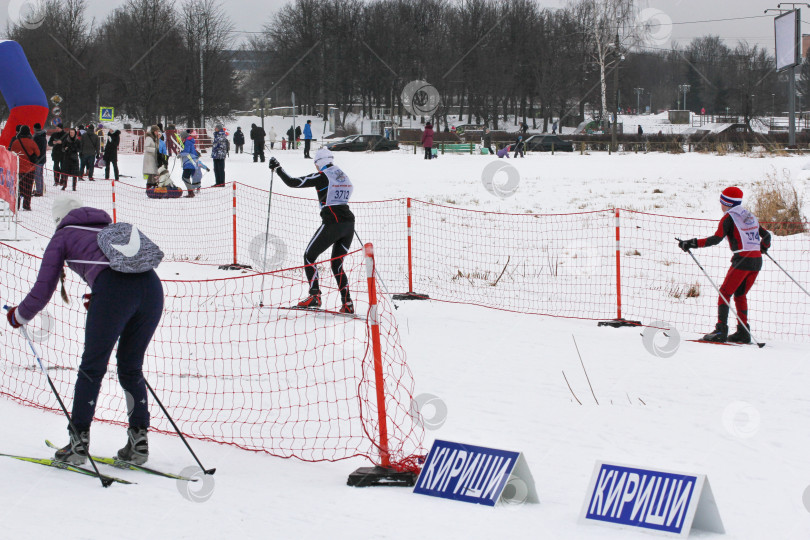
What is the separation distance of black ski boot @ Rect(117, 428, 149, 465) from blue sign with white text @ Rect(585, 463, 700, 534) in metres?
2.65

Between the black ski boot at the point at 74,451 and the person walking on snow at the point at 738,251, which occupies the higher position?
the person walking on snow at the point at 738,251

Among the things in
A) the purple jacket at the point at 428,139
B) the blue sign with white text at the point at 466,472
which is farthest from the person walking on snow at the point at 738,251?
the purple jacket at the point at 428,139

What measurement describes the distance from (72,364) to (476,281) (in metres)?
6.64

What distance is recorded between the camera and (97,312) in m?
4.89

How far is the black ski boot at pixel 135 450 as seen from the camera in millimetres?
5277

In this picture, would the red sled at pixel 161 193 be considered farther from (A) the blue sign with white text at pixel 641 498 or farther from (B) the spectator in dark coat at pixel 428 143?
(A) the blue sign with white text at pixel 641 498

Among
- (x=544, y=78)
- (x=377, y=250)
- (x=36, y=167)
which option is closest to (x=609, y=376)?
(x=377, y=250)

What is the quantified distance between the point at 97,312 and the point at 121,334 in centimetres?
28

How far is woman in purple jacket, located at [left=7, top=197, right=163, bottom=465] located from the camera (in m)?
4.90

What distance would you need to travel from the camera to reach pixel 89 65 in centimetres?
5162

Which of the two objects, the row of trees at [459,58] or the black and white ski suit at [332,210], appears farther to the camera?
the row of trees at [459,58]

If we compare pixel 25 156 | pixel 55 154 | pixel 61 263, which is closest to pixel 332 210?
pixel 61 263

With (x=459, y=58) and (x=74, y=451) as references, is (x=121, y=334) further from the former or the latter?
(x=459, y=58)

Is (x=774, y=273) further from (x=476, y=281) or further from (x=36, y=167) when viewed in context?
(x=36, y=167)
